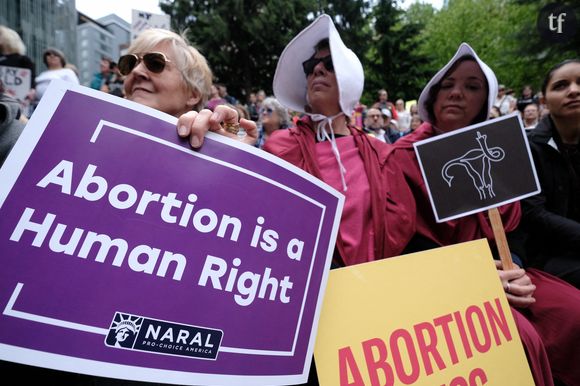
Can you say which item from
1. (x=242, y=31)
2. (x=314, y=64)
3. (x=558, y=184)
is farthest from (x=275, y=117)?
(x=242, y=31)

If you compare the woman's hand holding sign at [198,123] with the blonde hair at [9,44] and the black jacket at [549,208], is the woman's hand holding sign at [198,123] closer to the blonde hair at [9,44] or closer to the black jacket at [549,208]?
the black jacket at [549,208]

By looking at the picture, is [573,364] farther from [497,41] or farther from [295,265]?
[497,41]

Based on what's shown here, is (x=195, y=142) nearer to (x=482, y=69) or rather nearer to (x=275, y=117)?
(x=482, y=69)

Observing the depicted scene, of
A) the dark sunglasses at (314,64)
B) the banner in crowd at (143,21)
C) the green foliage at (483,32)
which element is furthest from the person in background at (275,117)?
the green foliage at (483,32)

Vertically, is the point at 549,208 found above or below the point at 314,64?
below

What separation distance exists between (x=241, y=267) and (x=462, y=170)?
1.27 m

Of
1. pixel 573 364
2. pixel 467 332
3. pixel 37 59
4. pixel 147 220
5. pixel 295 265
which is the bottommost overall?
pixel 37 59

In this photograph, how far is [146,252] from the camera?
0.85 metres

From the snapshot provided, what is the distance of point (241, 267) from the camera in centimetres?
95

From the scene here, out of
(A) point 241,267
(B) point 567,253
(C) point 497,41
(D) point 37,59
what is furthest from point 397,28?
(A) point 241,267

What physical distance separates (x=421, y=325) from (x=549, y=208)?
5.31 ft

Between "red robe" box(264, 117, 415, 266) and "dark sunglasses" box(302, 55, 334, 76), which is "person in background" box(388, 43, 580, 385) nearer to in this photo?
"red robe" box(264, 117, 415, 266)

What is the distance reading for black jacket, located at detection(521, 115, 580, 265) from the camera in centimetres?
227

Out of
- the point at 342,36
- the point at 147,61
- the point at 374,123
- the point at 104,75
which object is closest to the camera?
the point at 147,61
